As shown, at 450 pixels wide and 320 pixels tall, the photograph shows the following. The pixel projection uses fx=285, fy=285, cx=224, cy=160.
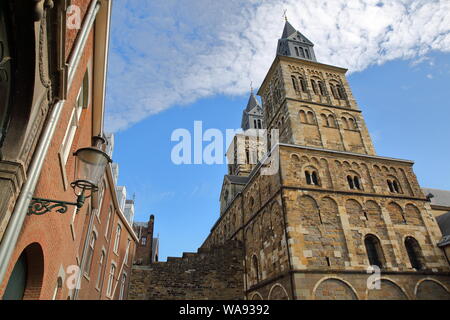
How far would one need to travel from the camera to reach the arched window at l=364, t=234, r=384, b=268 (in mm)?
15266

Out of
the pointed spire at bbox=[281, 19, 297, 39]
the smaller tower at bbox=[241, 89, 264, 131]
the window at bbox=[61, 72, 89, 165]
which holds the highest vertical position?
the smaller tower at bbox=[241, 89, 264, 131]

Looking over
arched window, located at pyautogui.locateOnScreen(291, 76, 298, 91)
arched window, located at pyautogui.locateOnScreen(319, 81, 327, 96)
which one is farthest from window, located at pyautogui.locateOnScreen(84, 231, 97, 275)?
arched window, located at pyautogui.locateOnScreen(319, 81, 327, 96)

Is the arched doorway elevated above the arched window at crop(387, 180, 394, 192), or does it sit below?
below

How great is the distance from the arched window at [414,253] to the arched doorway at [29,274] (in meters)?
17.8

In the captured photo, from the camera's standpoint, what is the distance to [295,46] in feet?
88.8

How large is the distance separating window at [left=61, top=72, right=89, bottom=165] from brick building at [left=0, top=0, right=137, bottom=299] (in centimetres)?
3

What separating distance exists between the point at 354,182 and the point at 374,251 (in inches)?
166

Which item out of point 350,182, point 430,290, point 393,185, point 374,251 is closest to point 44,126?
point 374,251

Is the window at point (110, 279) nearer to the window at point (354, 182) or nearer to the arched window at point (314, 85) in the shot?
the window at point (354, 182)

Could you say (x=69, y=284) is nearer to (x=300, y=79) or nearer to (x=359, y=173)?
(x=359, y=173)

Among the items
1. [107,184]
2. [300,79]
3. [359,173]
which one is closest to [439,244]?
[359,173]

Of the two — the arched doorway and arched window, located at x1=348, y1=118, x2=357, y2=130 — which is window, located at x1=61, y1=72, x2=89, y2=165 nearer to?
the arched doorway

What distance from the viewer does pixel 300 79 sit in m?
24.4
